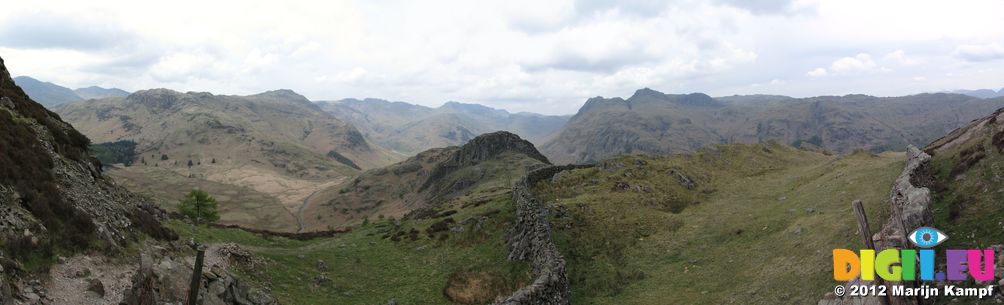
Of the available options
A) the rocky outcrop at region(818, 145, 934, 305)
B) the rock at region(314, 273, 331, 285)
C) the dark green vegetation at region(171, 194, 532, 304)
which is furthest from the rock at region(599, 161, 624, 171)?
the rock at region(314, 273, 331, 285)

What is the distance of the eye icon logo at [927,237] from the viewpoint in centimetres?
1895

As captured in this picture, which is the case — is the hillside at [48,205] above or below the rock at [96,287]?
above

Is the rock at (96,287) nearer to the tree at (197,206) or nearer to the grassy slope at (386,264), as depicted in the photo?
the grassy slope at (386,264)

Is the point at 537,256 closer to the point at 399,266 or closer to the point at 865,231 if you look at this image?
the point at 399,266

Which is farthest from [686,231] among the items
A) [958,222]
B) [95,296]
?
[95,296]

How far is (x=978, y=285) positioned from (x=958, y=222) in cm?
704

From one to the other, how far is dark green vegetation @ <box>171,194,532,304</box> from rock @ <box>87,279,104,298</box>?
970 cm

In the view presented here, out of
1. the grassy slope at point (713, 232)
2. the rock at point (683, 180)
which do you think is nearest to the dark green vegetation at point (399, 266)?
the grassy slope at point (713, 232)

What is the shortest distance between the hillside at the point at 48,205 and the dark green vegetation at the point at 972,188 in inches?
1385

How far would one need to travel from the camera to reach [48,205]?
2178cm

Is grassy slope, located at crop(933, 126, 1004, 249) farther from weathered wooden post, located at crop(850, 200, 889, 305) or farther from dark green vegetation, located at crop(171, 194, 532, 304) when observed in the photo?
dark green vegetation, located at crop(171, 194, 532, 304)

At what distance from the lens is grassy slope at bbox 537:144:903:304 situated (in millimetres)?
26719

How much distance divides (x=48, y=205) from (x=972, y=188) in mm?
44929

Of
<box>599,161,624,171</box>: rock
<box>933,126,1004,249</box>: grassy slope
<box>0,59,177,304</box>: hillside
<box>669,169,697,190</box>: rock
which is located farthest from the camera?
<box>599,161,624,171</box>: rock
